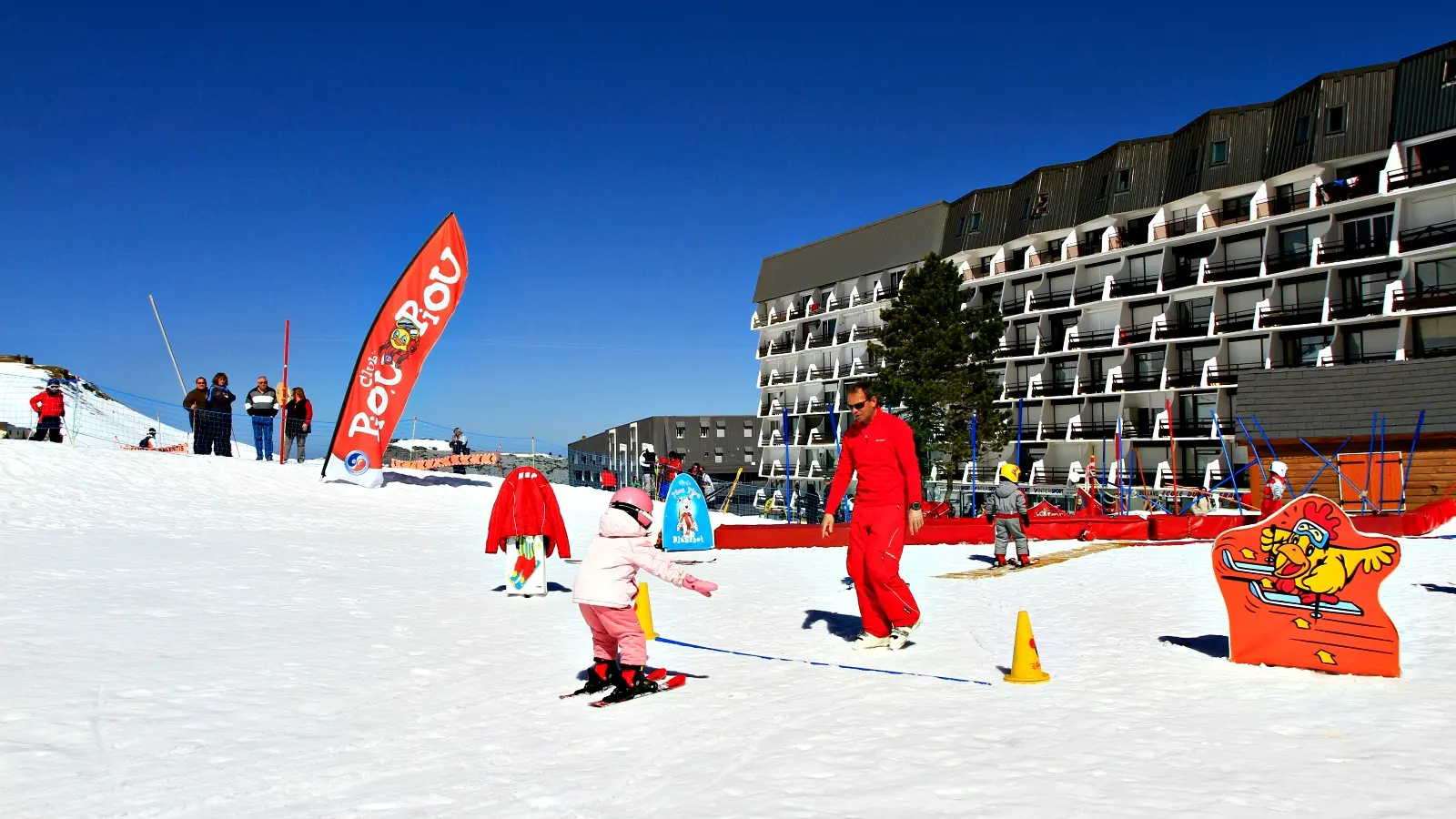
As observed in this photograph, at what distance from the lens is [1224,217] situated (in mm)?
46562

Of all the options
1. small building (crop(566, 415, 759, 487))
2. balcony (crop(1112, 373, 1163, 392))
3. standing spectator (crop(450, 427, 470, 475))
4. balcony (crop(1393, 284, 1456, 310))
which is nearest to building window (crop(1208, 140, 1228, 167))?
balcony (crop(1112, 373, 1163, 392))

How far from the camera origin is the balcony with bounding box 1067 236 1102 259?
52812 millimetres

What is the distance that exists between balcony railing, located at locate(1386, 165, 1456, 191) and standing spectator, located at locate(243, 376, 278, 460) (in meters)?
40.7

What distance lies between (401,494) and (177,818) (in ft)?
68.7

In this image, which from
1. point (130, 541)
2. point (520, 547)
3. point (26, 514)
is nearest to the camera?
point (520, 547)

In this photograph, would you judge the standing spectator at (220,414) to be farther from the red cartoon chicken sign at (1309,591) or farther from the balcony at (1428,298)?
the balcony at (1428,298)

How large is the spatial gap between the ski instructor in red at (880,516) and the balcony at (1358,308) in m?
40.2

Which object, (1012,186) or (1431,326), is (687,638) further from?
(1012,186)

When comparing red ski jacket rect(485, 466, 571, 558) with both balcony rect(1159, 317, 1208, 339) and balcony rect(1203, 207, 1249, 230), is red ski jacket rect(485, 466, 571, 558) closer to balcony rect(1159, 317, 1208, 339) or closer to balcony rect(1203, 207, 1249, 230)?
balcony rect(1203, 207, 1249, 230)

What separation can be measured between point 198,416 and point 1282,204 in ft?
140

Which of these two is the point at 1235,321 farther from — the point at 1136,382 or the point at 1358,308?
the point at 1136,382

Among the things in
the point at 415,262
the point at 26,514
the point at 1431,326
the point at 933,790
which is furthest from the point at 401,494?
the point at 1431,326

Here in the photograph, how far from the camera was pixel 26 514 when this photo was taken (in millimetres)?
15672

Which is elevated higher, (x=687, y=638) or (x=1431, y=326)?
(x=1431, y=326)
